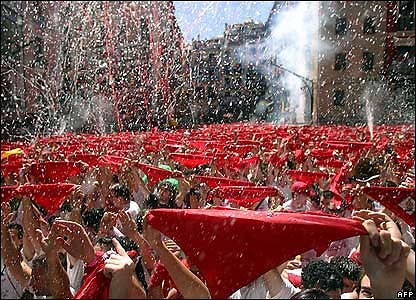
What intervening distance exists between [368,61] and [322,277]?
147 ft

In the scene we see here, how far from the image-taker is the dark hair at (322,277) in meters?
3.32

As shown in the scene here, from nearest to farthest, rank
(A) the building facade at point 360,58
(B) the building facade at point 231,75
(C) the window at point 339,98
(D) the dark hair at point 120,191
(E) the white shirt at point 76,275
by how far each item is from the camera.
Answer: (E) the white shirt at point 76,275 < (D) the dark hair at point 120,191 < (A) the building facade at point 360,58 < (C) the window at point 339,98 < (B) the building facade at point 231,75

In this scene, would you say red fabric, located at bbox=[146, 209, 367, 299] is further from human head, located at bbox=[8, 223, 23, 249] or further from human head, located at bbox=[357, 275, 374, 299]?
human head, located at bbox=[8, 223, 23, 249]

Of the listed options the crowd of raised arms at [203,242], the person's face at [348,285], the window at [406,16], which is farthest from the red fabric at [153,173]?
the window at [406,16]

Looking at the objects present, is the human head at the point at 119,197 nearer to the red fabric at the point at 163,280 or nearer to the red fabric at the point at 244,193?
the red fabric at the point at 244,193

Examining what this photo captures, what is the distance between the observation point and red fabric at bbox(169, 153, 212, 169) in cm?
912

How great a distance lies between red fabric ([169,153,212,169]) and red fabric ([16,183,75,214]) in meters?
3.61

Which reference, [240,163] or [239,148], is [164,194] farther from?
[239,148]

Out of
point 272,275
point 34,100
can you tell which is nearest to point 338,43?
point 34,100

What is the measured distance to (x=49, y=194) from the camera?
18.2 feet

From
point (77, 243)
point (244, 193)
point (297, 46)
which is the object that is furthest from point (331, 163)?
point (297, 46)

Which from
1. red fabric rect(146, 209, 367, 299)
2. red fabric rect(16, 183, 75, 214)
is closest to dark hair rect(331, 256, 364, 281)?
red fabric rect(146, 209, 367, 299)

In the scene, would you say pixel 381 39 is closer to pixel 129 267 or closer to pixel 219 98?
pixel 219 98

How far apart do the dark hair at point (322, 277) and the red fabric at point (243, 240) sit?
2.28ft
